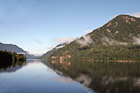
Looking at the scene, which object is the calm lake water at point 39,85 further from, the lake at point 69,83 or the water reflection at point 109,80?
the water reflection at point 109,80

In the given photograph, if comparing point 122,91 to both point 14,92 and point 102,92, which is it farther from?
point 14,92

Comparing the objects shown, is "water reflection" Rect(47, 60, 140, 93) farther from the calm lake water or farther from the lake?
the calm lake water

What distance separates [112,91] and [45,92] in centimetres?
1902

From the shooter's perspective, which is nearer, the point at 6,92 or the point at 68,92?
the point at 6,92

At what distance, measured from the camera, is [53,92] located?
43.6 m

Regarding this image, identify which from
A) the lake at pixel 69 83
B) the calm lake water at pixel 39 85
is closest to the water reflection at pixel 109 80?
the lake at pixel 69 83

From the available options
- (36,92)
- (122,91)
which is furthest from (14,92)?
(122,91)

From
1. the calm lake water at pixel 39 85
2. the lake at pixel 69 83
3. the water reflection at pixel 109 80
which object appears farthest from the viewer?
the water reflection at pixel 109 80

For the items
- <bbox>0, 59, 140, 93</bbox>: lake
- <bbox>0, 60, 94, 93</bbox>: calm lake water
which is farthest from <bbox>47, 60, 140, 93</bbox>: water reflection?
<bbox>0, 60, 94, 93</bbox>: calm lake water

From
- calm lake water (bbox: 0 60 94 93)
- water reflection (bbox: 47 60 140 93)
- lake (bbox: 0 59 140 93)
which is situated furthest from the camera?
water reflection (bbox: 47 60 140 93)

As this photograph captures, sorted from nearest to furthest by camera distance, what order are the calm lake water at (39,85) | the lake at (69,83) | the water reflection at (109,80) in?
the calm lake water at (39,85), the lake at (69,83), the water reflection at (109,80)

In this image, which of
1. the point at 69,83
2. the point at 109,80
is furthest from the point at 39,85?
the point at 109,80

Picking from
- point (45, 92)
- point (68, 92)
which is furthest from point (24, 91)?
point (68, 92)

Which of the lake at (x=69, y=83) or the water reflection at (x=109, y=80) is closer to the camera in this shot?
the lake at (x=69, y=83)
